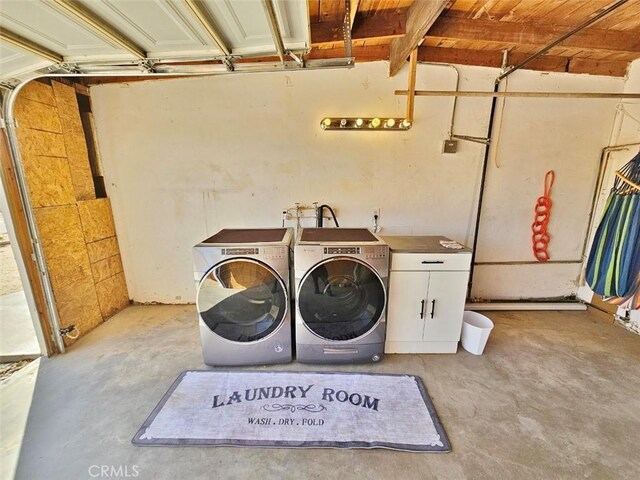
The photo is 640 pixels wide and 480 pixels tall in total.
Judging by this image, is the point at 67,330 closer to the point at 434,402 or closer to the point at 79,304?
the point at 79,304

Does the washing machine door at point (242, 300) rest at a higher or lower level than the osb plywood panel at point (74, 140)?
lower

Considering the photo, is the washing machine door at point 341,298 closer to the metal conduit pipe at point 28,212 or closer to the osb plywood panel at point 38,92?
the metal conduit pipe at point 28,212

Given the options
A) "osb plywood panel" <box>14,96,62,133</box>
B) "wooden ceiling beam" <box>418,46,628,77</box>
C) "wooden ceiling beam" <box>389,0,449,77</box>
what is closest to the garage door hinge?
"osb plywood panel" <box>14,96,62,133</box>

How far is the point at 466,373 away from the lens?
2.00 m

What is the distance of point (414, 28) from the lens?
6.14 ft

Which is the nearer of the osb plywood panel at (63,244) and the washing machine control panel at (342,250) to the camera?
the washing machine control panel at (342,250)

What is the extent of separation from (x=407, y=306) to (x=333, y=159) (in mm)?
1605

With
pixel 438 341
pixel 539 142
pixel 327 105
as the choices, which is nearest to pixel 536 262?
pixel 539 142

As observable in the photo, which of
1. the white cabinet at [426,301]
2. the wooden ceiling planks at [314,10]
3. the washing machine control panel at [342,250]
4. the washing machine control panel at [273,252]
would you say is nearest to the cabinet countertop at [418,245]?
the white cabinet at [426,301]

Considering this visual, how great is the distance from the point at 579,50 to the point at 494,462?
3.43 meters

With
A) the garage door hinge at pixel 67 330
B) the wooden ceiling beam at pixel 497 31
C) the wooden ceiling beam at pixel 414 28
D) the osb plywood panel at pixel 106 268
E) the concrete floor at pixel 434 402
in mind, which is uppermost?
the wooden ceiling beam at pixel 497 31

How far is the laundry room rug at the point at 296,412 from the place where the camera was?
148 cm

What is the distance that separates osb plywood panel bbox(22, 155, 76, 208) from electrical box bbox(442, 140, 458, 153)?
3592 millimetres
